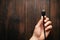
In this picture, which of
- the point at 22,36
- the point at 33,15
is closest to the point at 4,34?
the point at 22,36

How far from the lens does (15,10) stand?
4.88 feet

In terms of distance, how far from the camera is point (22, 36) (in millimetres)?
1461

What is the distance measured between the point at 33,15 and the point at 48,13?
0.50 feet

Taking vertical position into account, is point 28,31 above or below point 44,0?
below

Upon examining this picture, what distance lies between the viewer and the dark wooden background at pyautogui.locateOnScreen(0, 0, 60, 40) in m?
1.44

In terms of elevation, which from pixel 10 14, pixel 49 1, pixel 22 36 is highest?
pixel 49 1

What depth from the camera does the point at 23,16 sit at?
1.47 m

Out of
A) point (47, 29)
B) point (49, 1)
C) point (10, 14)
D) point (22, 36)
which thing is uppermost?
point (49, 1)

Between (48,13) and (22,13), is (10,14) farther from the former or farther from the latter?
(48,13)

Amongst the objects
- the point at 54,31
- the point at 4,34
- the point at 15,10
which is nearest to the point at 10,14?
the point at 15,10

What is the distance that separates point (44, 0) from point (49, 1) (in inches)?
2.0

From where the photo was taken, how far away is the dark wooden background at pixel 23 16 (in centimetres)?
144

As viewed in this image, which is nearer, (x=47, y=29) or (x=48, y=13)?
(x=47, y=29)

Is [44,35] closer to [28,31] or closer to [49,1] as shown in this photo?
[28,31]
